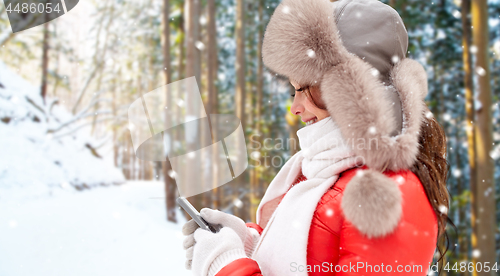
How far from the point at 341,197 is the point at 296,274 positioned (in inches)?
8.9

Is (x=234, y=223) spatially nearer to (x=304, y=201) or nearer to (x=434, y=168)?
(x=304, y=201)

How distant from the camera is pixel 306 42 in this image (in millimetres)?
821

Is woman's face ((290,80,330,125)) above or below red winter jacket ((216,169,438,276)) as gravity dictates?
above

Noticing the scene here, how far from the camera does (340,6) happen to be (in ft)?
2.77

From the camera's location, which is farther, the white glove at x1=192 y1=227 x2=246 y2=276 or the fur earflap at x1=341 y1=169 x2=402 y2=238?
the white glove at x1=192 y1=227 x2=246 y2=276

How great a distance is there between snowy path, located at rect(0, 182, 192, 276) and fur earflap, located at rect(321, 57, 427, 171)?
183cm

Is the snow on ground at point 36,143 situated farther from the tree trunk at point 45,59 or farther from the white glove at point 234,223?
the white glove at point 234,223

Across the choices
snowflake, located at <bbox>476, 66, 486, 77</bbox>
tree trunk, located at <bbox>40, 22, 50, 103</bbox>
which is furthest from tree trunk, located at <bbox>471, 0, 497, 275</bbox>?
tree trunk, located at <bbox>40, 22, 50, 103</bbox>

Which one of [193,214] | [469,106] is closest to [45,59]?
[193,214]

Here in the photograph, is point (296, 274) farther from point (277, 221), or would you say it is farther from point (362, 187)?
point (362, 187)

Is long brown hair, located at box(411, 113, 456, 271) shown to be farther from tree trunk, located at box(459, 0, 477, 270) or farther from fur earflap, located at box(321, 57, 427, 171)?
tree trunk, located at box(459, 0, 477, 270)

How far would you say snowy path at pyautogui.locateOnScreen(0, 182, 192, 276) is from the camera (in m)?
1.66

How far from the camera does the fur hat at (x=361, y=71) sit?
71 cm

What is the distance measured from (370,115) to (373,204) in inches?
A: 8.6
